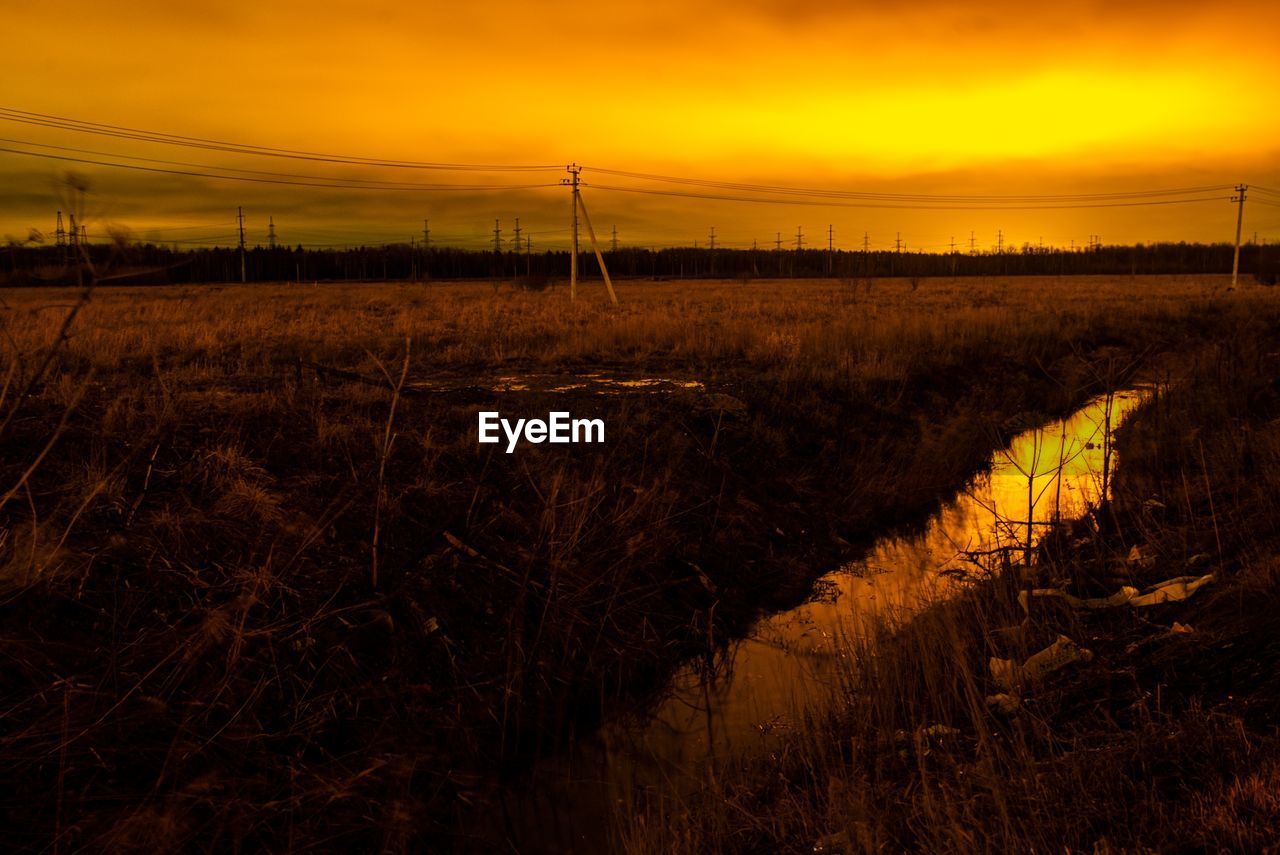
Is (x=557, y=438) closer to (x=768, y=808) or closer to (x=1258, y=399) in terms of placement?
(x=768, y=808)

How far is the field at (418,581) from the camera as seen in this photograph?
167 inches

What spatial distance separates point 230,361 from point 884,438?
1016cm

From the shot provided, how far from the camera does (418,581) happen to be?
646 centimetres

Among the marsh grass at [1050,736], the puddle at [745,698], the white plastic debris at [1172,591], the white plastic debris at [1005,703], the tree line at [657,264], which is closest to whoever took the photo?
the marsh grass at [1050,736]

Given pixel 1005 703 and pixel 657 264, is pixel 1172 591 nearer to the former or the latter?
pixel 1005 703

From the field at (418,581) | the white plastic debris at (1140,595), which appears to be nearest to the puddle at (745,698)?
the field at (418,581)

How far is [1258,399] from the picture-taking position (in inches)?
518

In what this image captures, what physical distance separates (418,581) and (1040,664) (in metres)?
4.40

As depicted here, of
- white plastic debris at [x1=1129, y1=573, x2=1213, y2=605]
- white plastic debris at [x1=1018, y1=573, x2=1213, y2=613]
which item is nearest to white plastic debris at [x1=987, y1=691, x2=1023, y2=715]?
white plastic debris at [x1=1018, y1=573, x2=1213, y2=613]

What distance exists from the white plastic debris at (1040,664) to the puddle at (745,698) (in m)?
1.05

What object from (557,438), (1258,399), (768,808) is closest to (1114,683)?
(768,808)

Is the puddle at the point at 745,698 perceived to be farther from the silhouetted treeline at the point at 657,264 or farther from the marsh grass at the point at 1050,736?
the silhouetted treeline at the point at 657,264

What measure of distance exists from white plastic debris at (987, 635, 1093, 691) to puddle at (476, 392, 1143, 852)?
1047 millimetres

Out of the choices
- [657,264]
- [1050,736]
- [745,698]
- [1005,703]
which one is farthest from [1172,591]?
[657,264]
